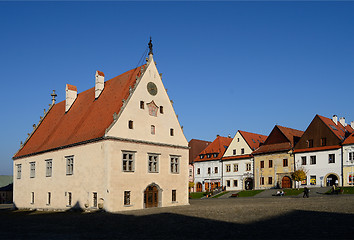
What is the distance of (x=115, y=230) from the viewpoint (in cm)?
1959

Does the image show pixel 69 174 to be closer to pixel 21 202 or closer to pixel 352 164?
pixel 21 202

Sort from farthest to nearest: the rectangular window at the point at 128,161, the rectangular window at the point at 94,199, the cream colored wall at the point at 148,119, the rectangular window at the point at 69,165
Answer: the rectangular window at the point at 69,165, the cream colored wall at the point at 148,119, the rectangular window at the point at 128,161, the rectangular window at the point at 94,199

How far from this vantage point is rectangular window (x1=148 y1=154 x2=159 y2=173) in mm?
38094

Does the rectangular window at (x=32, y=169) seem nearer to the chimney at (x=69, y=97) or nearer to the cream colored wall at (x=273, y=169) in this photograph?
the chimney at (x=69, y=97)

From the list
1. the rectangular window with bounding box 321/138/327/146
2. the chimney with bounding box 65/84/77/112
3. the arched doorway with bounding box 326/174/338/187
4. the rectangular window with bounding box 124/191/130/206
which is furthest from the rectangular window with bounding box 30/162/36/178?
the rectangular window with bounding box 321/138/327/146

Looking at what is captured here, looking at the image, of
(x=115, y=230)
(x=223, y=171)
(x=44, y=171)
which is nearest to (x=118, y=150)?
(x=44, y=171)

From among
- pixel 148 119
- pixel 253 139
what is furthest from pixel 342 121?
pixel 148 119

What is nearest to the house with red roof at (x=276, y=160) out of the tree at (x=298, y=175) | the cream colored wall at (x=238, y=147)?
the cream colored wall at (x=238, y=147)

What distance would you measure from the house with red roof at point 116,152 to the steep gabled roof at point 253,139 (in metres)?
35.2

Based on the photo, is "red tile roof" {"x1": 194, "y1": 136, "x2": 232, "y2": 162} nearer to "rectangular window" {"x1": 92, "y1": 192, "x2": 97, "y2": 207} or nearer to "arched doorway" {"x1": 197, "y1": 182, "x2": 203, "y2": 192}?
"arched doorway" {"x1": 197, "y1": 182, "x2": 203, "y2": 192}

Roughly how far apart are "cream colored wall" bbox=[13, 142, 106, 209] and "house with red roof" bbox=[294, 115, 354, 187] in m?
39.0

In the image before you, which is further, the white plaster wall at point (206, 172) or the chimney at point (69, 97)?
the white plaster wall at point (206, 172)

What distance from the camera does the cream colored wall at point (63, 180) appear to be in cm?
3509

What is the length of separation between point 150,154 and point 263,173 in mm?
36317
